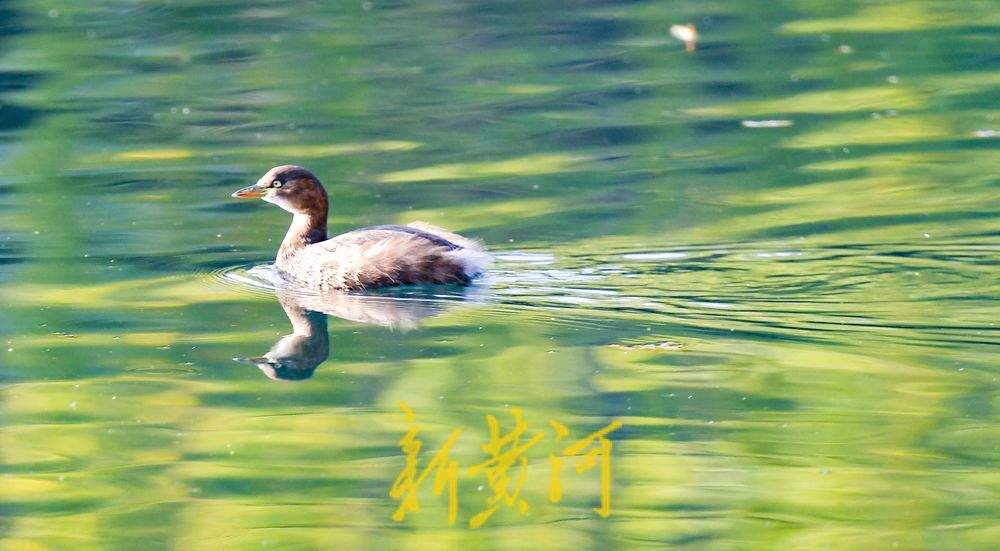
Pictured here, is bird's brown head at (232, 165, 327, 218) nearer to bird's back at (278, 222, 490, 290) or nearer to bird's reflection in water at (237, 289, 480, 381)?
bird's back at (278, 222, 490, 290)

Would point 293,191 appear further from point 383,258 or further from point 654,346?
point 654,346

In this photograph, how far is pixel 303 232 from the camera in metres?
9.14

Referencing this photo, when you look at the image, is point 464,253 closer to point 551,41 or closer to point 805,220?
point 805,220

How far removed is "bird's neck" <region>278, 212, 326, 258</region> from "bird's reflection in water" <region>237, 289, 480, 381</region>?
484 mm

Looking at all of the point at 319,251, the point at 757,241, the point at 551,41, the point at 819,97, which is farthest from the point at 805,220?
the point at 551,41

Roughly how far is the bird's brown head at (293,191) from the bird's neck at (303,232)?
21 millimetres

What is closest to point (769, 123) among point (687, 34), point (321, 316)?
point (687, 34)

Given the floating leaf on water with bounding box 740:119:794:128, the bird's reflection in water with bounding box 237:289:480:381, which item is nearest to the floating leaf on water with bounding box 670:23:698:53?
the floating leaf on water with bounding box 740:119:794:128

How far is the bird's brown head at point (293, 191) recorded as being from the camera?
9.21m

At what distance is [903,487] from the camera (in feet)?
18.8

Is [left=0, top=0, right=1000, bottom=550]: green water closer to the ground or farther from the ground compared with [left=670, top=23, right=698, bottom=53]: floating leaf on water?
closer to the ground

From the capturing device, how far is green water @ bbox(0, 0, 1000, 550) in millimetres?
5789

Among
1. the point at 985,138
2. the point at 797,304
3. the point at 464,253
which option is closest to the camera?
the point at 797,304

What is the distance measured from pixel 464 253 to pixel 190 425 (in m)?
2.20
